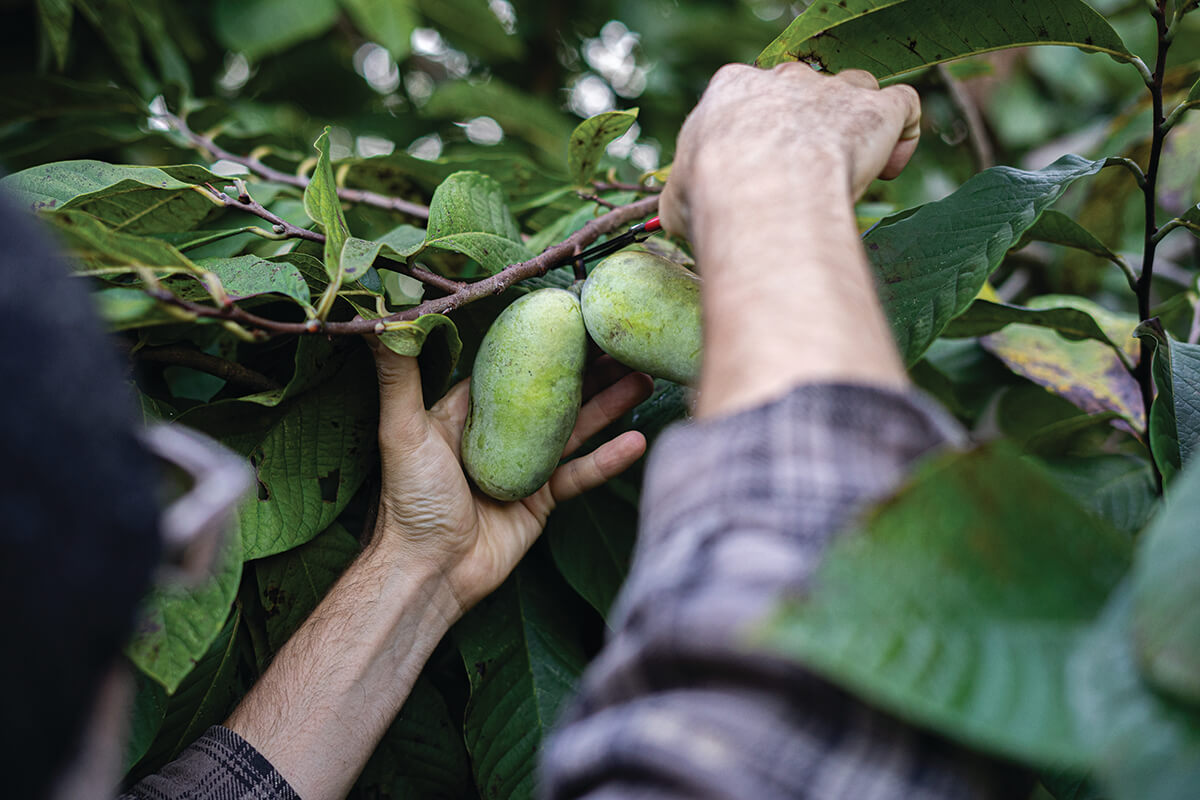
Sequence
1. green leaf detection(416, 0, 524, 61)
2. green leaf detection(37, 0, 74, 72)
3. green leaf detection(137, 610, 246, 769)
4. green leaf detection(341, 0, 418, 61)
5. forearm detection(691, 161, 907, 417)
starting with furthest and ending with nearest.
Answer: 1. green leaf detection(416, 0, 524, 61)
2. green leaf detection(341, 0, 418, 61)
3. green leaf detection(37, 0, 74, 72)
4. green leaf detection(137, 610, 246, 769)
5. forearm detection(691, 161, 907, 417)

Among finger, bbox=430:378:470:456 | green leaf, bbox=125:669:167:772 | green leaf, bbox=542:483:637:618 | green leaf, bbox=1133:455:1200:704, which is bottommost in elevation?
green leaf, bbox=542:483:637:618

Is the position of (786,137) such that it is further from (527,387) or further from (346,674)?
(346,674)

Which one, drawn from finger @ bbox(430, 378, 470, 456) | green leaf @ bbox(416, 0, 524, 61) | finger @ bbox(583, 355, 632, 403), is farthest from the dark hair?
green leaf @ bbox(416, 0, 524, 61)

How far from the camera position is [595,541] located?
47.1 inches

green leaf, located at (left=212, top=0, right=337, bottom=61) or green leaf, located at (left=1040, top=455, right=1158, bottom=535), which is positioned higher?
green leaf, located at (left=212, top=0, right=337, bottom=61)

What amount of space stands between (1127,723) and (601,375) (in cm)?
79

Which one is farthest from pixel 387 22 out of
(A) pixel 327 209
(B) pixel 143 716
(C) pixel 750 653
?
(C) pixel 750 653

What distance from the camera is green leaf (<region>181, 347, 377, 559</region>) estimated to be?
100 cm

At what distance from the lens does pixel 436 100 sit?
203 cm

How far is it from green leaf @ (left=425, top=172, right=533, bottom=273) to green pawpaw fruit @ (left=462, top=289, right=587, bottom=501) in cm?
9

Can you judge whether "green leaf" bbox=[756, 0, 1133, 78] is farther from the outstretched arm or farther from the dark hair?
the dark hair

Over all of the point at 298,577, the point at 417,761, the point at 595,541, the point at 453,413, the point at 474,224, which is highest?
the point at 474,224

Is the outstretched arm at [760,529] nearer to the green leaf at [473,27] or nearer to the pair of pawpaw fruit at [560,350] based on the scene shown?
the pair of pawpaw fruit at [560,350]

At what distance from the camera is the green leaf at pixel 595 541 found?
→ 1.16 metres
